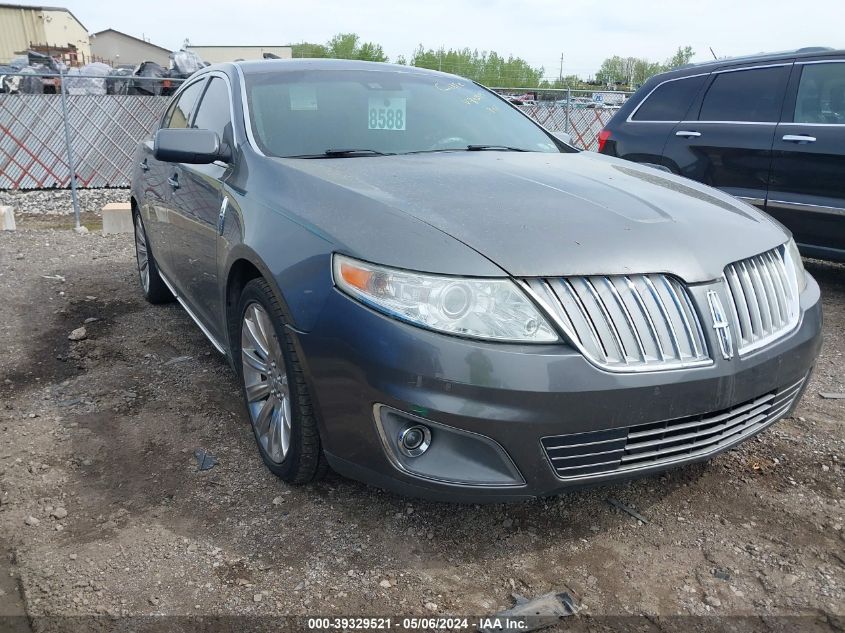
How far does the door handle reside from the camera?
4984 mm

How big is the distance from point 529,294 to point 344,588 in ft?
3.42

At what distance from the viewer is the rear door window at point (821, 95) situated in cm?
494

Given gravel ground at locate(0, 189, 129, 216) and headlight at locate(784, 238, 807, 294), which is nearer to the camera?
headlight at locate(784, 238, 807, 294)

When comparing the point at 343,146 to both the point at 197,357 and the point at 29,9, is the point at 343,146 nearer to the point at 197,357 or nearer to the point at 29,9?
the point at 197,357

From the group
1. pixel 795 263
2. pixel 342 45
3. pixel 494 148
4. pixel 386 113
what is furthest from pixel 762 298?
pixel 342 45

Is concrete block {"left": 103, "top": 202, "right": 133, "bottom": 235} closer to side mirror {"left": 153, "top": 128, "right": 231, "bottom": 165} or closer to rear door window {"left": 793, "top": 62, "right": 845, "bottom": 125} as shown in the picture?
side mirror {"left": 153, "top": 128, "right": 231, "bottom": 165}

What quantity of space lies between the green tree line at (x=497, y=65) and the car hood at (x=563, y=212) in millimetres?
2176

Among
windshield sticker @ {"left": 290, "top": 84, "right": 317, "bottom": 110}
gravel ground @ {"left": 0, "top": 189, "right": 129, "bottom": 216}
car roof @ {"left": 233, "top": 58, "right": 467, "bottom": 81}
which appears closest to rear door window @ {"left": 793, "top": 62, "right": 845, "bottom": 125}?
car roof @ {"left": 233, "top": 58, "right": 467, "bottom": 81}

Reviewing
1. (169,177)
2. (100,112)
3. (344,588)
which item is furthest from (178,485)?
(100,112)

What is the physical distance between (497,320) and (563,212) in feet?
1.79

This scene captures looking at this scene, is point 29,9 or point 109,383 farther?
point 29,9

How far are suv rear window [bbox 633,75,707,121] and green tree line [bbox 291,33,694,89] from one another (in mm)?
1504

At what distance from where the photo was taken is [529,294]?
2.02m

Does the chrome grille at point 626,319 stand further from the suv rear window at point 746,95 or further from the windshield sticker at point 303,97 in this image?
the suv rear window at point 746,95
